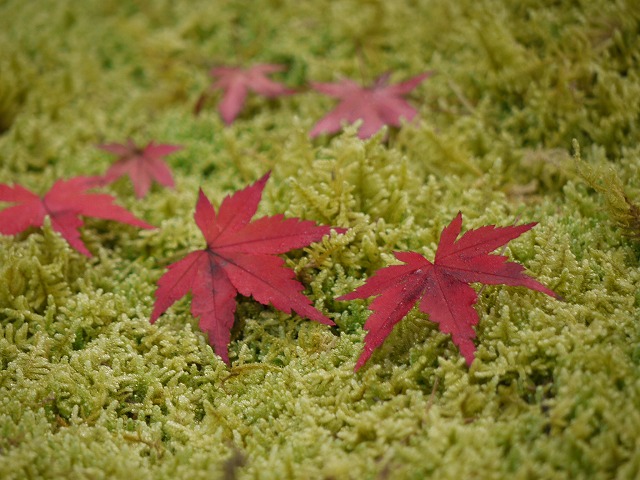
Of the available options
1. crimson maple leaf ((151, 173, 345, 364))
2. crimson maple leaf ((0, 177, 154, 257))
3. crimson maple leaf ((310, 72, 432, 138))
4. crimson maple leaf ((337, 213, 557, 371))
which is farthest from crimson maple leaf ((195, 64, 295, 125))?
crimson maple leaf ((337, 213, 557, 371))

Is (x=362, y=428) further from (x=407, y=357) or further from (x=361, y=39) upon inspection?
(x=361, y=39)

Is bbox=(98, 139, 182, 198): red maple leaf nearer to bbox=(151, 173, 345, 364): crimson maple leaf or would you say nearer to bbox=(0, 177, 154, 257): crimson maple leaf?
bbox=(0, 177, 154, 257): crimson maple leaf

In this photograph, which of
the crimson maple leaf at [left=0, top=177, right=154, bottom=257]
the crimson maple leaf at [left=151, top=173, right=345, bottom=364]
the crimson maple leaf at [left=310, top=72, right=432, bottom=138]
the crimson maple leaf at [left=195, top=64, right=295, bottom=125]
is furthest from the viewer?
the crimson maple leaf at [left=195, top=64, right=295, bottom=125]

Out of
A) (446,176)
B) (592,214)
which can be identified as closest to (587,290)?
(592,214)

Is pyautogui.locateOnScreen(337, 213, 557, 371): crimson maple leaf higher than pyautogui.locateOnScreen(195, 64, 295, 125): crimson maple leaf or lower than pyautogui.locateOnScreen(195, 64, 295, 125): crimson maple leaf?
lower

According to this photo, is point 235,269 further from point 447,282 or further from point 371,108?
point 371,108

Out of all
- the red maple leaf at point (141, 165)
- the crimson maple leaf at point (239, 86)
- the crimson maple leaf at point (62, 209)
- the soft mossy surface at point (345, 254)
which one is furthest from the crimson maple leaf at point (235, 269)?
the crimson maple leaf at point (239, 86)

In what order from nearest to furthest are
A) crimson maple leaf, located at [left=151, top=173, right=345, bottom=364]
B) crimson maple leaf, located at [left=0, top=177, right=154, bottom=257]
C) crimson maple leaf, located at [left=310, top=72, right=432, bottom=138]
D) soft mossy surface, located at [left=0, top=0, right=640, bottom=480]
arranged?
1. soft mossy surface, located at [left=0, top=0, right=640, bottom=480]
2. crimson maple leaf, located at [left=151, top=173, right=345, bottom=364]
3. crimson maple leaf, located at [left=0, top=177, right=154, bottom=257]
4. crimson maple leaf, located at [left=310, top=72, right=432, bottom=138]
